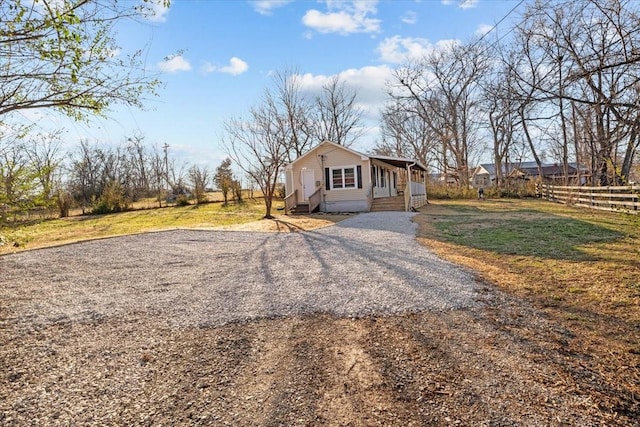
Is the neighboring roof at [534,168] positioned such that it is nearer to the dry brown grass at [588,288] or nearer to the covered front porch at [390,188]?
the covered front porch at [390,188]

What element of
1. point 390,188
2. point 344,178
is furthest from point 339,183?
point 390,188

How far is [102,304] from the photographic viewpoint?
176 inches

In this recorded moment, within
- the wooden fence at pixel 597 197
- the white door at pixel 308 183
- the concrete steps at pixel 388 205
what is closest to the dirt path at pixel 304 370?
the wooden fence at pixel 597 197

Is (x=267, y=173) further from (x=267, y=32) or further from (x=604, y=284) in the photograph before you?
(x=604, y=284)

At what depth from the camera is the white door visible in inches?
746

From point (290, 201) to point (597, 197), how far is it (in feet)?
49.2

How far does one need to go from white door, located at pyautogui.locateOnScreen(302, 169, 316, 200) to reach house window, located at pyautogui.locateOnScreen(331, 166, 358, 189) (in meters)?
1.18

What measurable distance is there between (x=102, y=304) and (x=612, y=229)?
38.8 ft

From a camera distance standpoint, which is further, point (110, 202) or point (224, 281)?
point (110, 202)

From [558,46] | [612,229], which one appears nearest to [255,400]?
[558,46]

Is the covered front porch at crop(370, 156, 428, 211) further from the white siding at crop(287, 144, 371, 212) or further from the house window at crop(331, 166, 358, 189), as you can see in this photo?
the house window at crop(331, 166, 358, 189)

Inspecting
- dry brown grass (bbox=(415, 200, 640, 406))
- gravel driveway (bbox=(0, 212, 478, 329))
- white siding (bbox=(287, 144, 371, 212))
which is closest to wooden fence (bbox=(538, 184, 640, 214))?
dry brown grass (bbox=(415, 200, 640, 406))

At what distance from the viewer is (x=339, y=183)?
18.3 m

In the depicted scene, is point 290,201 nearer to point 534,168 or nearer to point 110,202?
point 110,202
